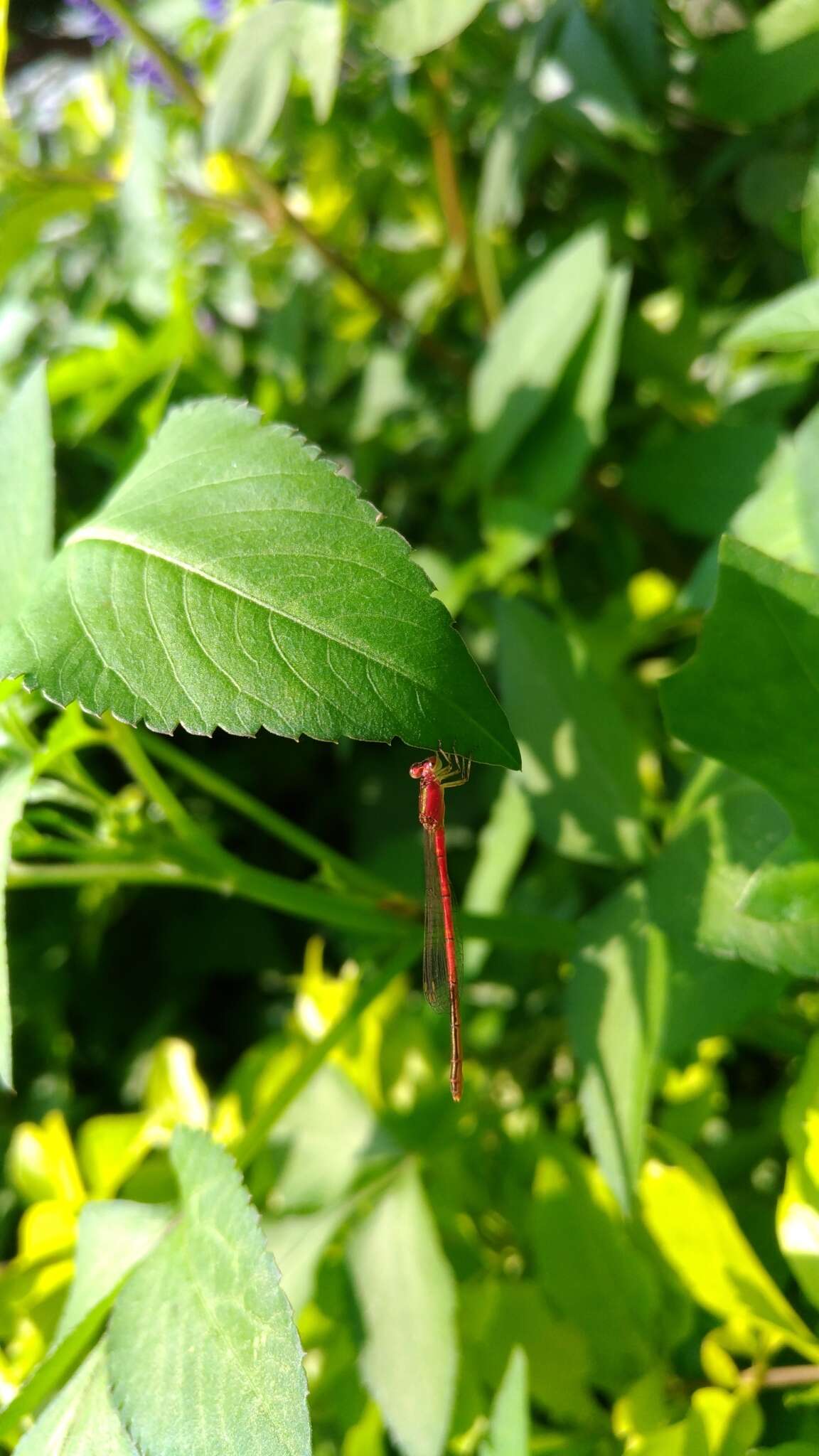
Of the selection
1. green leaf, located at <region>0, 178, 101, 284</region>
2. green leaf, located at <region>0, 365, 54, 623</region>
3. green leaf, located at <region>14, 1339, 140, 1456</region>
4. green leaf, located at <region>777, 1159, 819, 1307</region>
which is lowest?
green leaf, located at <region>777, 1159, 819, 1307</region>

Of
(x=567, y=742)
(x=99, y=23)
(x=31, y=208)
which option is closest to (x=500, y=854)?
(x=567, y=742)

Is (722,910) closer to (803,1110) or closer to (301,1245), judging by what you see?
(803,1110)

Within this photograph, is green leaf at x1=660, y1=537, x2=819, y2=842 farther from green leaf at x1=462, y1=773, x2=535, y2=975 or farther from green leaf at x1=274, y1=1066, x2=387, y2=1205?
green leaf at x1=274, y1=1066, x2=387, y2=1205

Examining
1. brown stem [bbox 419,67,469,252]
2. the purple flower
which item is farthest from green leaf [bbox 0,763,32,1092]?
the purple flower

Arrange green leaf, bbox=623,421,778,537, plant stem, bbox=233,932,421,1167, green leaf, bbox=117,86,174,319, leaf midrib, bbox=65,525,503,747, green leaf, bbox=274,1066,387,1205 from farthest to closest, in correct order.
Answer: green leaf, bbox=117,86,174,319
green leaf, bbox=623,421,778,537
green leaf, bbox=274,1066,387,1205
plant stem, bbox=233,932,421,1167
leaf midrib, bbox=65,525,503,747

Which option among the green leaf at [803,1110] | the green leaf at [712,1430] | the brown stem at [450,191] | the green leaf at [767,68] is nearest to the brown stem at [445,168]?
the brown stem at [450,191]

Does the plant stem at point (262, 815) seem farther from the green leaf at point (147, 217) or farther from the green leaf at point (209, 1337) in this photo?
the green leaf at point (147, 217)
